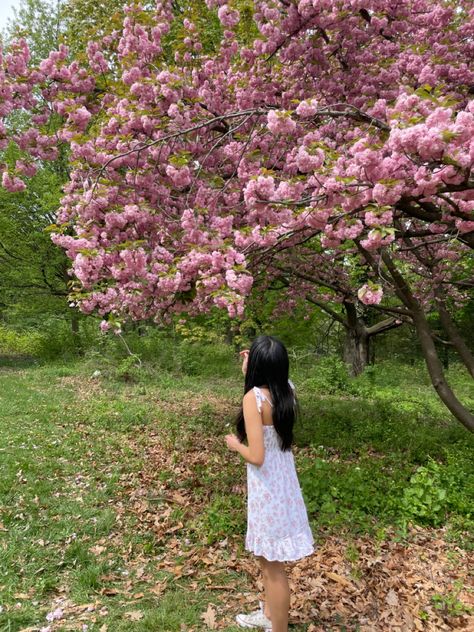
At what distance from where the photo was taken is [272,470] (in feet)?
8.60

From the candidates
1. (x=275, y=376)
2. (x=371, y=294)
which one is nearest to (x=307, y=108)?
(x=371, y=294)

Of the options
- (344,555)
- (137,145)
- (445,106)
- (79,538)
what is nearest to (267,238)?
(445,106)

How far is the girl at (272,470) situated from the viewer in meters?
2.54

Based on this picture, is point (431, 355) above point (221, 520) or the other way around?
above

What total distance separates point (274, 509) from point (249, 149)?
3.97m

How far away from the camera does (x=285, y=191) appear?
357 cm

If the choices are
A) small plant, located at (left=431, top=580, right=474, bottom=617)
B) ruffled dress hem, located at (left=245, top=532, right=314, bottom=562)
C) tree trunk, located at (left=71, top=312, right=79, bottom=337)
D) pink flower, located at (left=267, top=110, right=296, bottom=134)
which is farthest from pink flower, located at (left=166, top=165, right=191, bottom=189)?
tree trunk, located at (left=71, top=312, right=79, bottom=337)

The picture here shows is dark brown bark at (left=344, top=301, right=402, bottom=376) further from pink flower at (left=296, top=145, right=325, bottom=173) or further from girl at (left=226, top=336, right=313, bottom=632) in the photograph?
girl at (left=226, top=336, right=313, bottom=632)

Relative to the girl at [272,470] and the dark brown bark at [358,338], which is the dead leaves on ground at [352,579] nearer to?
the girl at [272,470]

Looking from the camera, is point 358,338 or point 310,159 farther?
point 358,338

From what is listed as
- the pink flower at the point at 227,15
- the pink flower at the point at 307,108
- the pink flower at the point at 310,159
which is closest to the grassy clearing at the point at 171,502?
the pink flower at the point at 310,159

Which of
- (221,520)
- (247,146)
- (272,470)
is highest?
(247,146)

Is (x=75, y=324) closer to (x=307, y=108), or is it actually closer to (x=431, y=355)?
(x=431, y=355)

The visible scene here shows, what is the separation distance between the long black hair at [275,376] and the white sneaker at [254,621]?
1482 mm
